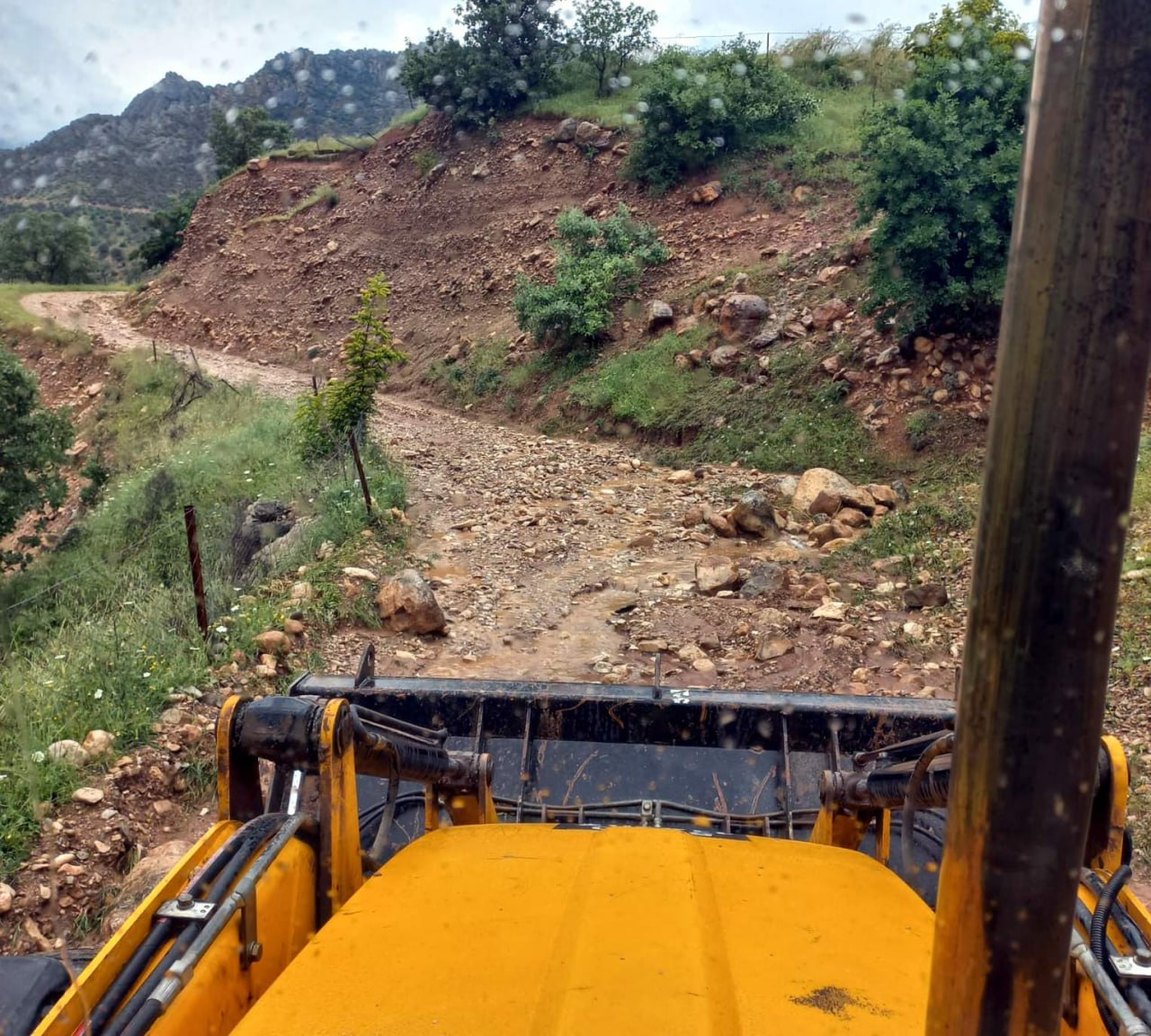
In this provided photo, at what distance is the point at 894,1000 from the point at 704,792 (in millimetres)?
1921

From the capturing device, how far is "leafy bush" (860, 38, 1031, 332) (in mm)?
9352

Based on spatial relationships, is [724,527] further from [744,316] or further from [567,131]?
[567,131]

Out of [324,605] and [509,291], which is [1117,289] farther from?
[509,291]

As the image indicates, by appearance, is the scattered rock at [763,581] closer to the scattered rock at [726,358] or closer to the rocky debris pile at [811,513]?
the rocky debris pile at [811,513]

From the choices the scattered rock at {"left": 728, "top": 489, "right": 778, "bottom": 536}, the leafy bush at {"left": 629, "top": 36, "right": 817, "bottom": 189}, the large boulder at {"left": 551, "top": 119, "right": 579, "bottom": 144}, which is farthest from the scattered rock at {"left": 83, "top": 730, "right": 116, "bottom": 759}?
the large boulder at {"left": 551, "top": 119, "right": 579, "bottom": 144}

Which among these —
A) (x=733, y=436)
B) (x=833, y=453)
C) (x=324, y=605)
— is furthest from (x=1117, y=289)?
(x=733, y=436)

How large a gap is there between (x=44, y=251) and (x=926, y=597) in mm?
35313

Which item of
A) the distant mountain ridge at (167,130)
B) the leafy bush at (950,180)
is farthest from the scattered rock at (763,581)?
the distant mountain ridge at (167,130)

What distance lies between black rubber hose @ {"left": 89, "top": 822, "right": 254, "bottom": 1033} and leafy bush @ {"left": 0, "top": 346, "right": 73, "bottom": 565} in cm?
1148

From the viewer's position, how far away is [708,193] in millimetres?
16875

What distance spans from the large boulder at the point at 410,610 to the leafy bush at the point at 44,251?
32.9 metres

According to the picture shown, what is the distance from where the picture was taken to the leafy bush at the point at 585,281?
48.9ft

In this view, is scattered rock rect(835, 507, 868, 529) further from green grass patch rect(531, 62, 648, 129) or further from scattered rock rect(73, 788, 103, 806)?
green grass patch rect(531, 62, 648, 129)

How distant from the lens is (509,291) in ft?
61.2
